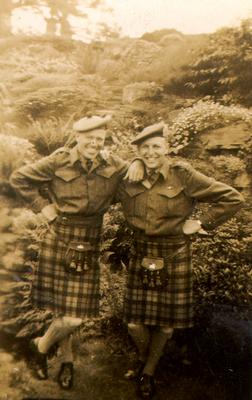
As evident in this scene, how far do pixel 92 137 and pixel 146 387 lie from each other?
1.73 meters

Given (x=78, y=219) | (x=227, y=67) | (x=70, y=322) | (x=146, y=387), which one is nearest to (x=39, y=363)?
(x=70, y=322)

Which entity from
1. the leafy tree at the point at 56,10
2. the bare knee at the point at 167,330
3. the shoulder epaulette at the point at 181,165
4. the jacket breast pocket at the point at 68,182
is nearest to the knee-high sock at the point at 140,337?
the bare knee at the point at 167,330

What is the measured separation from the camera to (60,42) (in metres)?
3.17

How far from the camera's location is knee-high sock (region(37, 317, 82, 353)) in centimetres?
291

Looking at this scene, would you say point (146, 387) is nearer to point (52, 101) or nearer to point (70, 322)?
point (70, 322)

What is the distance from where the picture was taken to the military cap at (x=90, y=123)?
2.79m

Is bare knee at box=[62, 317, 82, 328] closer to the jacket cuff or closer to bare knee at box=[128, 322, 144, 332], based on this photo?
bare knee at box=[128, 322, 144, 332]

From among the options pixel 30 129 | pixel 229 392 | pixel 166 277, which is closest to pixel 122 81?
pixel 30 129

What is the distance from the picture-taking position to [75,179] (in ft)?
9.27

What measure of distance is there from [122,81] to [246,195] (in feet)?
4.04

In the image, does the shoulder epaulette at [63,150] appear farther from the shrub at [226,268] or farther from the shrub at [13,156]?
the shrub at [226,268]

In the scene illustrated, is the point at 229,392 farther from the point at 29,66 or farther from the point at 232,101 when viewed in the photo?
the point at 29,66

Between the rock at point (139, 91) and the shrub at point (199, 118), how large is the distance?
265 mm

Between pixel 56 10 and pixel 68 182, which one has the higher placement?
pixel 56 10
